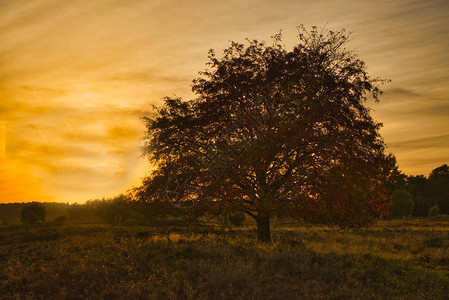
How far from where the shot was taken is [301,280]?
32.8 ft

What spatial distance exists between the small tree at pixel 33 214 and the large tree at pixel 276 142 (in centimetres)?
6871

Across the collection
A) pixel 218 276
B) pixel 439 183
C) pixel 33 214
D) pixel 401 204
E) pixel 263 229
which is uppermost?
pixel 439 183

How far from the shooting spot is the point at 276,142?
13375mm

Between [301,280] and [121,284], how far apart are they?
5.24m

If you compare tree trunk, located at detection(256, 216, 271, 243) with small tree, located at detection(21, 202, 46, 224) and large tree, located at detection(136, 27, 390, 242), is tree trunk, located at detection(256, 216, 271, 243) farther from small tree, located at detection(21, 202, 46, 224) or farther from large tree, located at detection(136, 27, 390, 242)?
small tree, located at detection(21, 202, 46, 224)

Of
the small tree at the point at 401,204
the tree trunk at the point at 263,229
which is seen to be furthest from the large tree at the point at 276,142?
the small tree at the point at 401,204

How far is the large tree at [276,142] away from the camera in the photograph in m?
13.4

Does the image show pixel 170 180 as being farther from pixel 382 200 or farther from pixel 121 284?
pixel 382 200

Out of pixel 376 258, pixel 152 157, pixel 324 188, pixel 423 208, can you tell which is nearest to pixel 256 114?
pixel 324 188

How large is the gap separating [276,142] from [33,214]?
74.8 meters

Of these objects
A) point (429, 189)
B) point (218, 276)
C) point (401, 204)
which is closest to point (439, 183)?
point (429, 189)

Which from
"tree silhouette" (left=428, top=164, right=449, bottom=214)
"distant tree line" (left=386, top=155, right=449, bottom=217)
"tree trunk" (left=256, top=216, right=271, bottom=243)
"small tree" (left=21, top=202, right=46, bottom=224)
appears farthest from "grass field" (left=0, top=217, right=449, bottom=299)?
"tree silhouette" (left=428, top=164, right=449, bottom=214)

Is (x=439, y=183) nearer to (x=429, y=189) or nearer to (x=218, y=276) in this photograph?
(x=429, y=189)

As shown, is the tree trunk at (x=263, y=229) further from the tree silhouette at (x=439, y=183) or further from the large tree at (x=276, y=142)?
the tree silhouette at (x=439, y=183)
